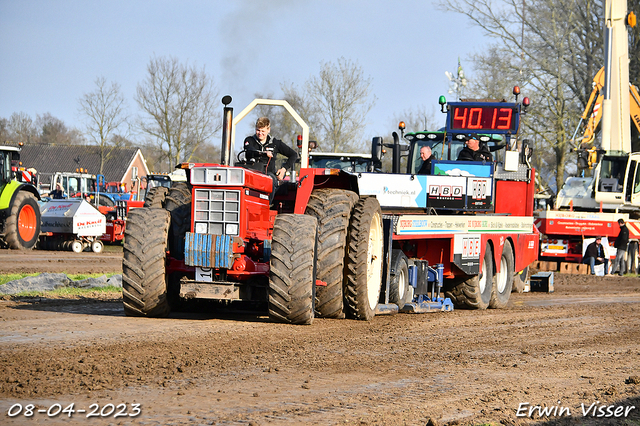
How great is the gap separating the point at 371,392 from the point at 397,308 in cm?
478

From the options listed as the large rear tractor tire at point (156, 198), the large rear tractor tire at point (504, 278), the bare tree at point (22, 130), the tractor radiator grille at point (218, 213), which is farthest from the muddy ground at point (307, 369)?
the bare tree at point (22, 130)

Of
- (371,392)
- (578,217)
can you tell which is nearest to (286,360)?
(371,392)

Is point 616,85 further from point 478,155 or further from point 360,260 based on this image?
point 360,260

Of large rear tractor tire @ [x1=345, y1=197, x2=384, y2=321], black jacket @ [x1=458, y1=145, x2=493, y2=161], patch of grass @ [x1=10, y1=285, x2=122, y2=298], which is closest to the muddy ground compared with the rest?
large rear tractor tire @ [x1=345, y1=197, x2=384, y2=321]

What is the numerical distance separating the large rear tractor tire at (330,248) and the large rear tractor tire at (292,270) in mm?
384

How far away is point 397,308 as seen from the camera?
9.91 meters

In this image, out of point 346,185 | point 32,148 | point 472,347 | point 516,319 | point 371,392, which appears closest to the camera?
point 371,392

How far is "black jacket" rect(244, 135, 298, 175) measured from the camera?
896cm

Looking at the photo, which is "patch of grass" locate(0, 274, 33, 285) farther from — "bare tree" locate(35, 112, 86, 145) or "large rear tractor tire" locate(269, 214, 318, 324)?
"bare tree" locate(35, 112, 86, 145)

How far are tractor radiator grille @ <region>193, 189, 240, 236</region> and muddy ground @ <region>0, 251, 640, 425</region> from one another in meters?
0.98

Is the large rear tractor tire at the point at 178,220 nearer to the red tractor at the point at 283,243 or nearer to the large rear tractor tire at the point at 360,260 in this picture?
the red tractor at the point at 283,243

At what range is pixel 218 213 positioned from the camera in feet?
26.6

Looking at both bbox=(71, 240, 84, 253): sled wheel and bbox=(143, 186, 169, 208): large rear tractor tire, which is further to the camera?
bbox=(71, 240, 84, 253): sled wheel

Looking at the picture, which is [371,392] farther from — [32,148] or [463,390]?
[32,148]
